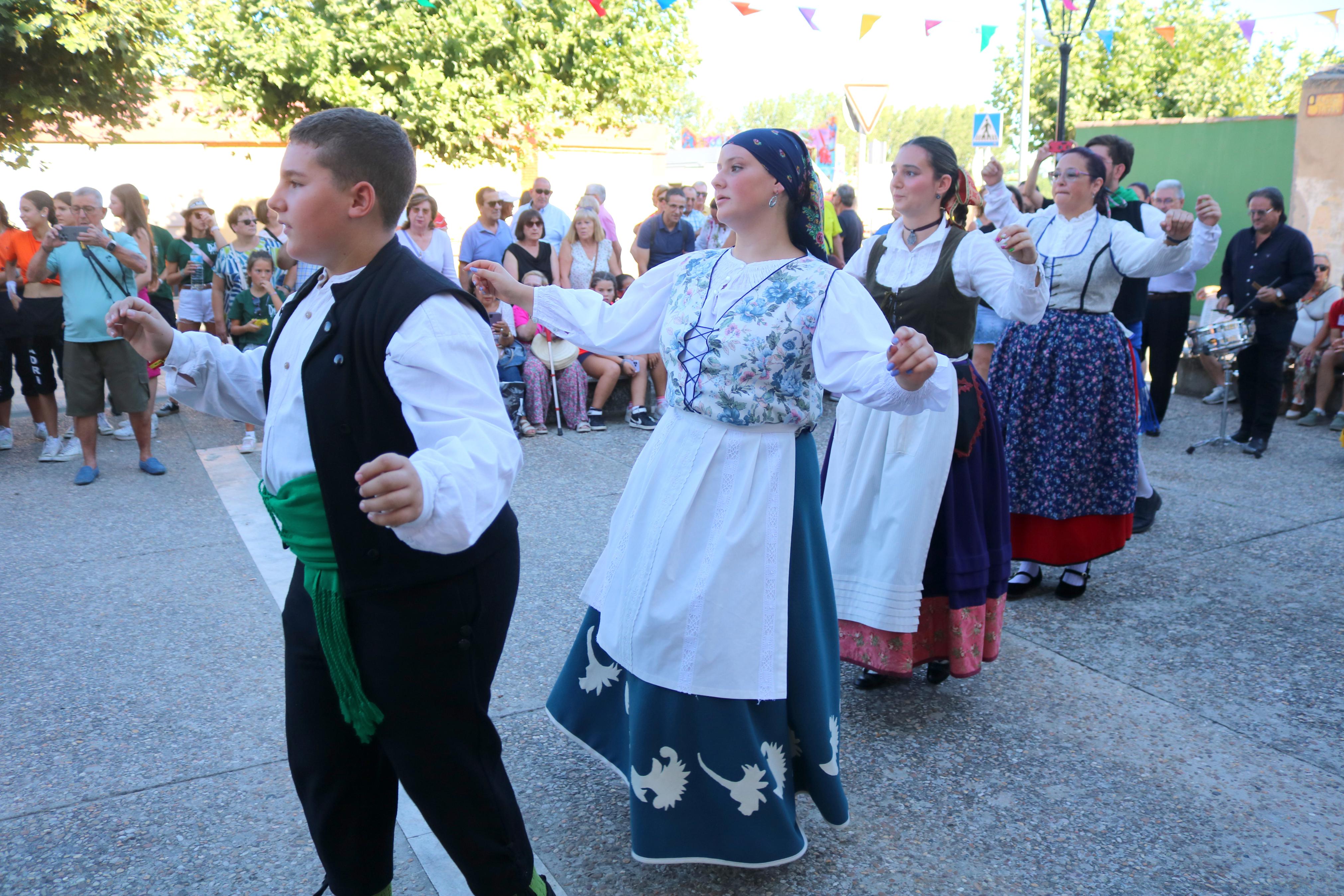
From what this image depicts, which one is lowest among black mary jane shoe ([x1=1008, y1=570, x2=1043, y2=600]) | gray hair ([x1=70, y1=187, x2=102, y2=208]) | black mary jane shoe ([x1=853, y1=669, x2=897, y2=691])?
black mary jane shoe ([x1=1008, y1=570, x2=1043, y2=600])

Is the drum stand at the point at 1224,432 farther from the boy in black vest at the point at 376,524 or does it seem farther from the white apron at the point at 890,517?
the boy in black vest at the point at 376,524

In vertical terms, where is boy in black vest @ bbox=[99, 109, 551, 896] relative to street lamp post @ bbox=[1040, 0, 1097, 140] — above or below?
below

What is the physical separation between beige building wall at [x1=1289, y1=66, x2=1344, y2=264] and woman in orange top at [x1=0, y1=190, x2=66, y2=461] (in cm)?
1122

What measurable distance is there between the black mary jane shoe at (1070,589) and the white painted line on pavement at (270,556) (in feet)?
9.47

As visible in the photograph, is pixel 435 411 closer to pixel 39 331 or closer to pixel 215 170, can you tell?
pixel 39 331

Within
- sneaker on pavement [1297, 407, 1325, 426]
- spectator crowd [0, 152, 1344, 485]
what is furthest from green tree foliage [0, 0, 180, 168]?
sneaker on pavement [1297, 407, 1325, 426]

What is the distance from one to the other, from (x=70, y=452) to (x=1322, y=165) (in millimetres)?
11488

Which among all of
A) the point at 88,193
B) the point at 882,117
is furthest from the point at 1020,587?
the point at 882,117

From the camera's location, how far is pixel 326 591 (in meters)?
1.84

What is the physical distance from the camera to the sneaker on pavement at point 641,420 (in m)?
8.42

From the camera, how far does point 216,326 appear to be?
8.20 metres

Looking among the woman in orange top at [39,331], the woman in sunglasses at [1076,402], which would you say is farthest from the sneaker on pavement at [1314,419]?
the woman in orange top at [39,331]

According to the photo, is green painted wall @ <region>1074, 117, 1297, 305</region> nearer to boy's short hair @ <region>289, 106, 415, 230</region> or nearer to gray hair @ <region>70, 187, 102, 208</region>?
gray hair @ <region>70, 187, 102, 208</region>

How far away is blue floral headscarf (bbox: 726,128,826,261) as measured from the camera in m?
2.54
